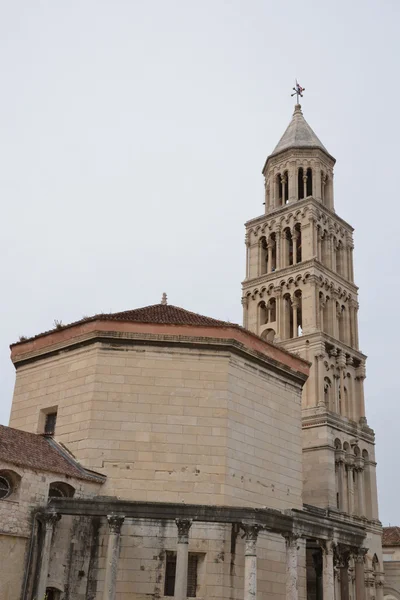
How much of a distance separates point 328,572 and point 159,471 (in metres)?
6.91

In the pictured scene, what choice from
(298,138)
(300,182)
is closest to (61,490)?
(300,182)

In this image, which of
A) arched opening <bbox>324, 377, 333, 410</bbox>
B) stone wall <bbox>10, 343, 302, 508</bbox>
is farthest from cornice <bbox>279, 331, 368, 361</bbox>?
stone wall <bbox>10, 343, 302, 508</bbox>

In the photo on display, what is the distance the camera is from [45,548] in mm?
22016

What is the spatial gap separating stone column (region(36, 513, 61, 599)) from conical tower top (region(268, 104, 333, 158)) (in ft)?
134

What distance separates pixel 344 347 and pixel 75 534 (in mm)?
30241

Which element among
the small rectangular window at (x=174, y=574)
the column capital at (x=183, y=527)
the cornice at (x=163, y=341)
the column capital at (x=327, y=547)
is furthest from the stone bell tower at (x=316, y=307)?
the column capital at (x=183, y=527)

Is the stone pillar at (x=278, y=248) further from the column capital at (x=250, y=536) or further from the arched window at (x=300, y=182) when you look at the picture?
the column capital at (x=250, y=536)

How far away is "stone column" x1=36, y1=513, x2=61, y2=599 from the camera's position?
70.9 feet

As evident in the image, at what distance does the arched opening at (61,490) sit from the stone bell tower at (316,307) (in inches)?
936

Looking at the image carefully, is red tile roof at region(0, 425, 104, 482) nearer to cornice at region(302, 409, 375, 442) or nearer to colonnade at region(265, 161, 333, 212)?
cornice at region(302, 409, 375, 442)

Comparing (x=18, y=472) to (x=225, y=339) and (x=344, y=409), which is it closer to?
(x=225, y=339)

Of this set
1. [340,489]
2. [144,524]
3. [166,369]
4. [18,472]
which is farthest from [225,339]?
[340,489]

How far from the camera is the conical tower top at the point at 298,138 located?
187ft

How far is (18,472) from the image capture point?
73.6ft
